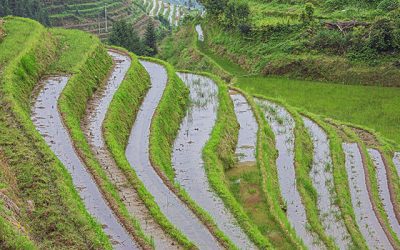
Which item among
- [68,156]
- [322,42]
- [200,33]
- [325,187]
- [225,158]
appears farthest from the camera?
[200,33]

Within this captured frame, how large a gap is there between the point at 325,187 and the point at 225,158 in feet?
12.5

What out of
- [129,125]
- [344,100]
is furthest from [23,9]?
[129,125]

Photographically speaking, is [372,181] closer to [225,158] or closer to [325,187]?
[325,187]

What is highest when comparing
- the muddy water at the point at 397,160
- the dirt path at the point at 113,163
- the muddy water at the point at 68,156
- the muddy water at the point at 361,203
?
the muddy water at the point at 68,156

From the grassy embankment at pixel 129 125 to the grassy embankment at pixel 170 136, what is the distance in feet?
2.15

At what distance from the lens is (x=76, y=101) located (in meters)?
18.0

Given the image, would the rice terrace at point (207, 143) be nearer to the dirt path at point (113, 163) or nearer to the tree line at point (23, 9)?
the dirt path at point (113, 163)

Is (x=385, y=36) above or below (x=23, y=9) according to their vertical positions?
above

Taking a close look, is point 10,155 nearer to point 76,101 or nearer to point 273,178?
point 76,101

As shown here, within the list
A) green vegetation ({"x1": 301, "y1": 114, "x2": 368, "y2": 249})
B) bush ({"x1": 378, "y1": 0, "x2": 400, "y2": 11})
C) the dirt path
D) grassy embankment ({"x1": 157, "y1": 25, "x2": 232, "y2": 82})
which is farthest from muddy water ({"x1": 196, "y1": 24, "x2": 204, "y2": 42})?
the dirt path

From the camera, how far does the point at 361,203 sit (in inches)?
685

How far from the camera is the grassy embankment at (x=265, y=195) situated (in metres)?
13.4

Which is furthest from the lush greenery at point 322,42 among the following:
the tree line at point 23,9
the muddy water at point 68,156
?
the tree line at point 23,9

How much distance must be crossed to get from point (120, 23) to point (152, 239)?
34.3 meters
